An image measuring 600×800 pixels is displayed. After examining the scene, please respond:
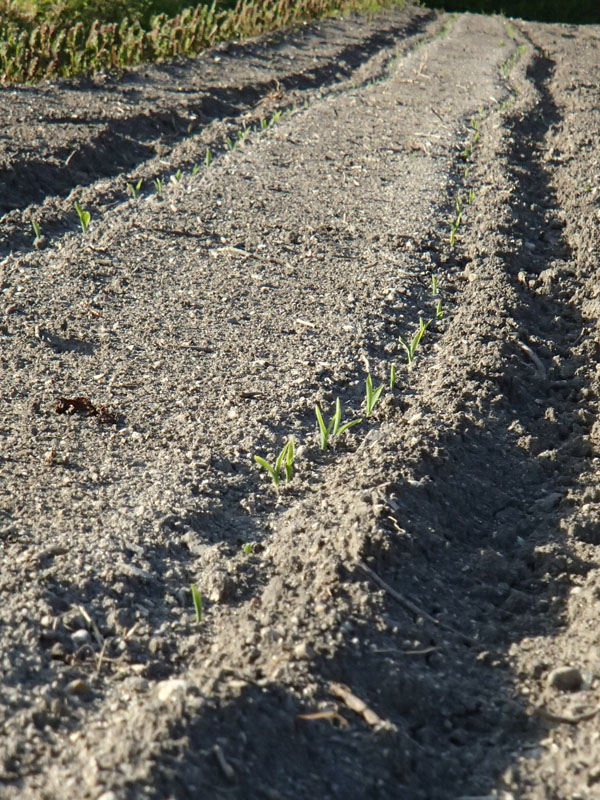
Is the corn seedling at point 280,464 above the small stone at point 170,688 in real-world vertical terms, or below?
above

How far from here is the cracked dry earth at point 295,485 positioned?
1.48 metres

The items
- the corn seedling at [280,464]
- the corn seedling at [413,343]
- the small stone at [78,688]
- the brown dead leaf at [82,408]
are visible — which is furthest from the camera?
the corn seedling at [413,343]

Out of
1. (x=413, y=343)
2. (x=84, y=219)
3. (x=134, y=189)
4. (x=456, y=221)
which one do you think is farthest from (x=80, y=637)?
(x=134, y=189)

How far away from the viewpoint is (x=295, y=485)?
2.31 m

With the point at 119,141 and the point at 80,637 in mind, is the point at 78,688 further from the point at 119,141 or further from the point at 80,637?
the point at 119,141

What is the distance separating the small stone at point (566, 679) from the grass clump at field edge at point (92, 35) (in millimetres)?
6956

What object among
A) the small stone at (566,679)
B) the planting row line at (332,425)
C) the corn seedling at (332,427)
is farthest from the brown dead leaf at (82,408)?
the small stone at (566,679)

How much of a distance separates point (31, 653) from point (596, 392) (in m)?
2.08

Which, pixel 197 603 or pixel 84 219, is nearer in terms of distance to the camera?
pixel 197 603

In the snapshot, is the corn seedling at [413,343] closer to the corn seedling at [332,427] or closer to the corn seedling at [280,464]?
the corn seedling at [332,427]

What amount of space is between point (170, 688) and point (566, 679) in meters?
0.81

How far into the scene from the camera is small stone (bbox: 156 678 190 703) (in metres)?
1.48

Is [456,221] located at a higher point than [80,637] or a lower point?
higher

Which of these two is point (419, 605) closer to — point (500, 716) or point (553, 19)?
point (500, 716)
